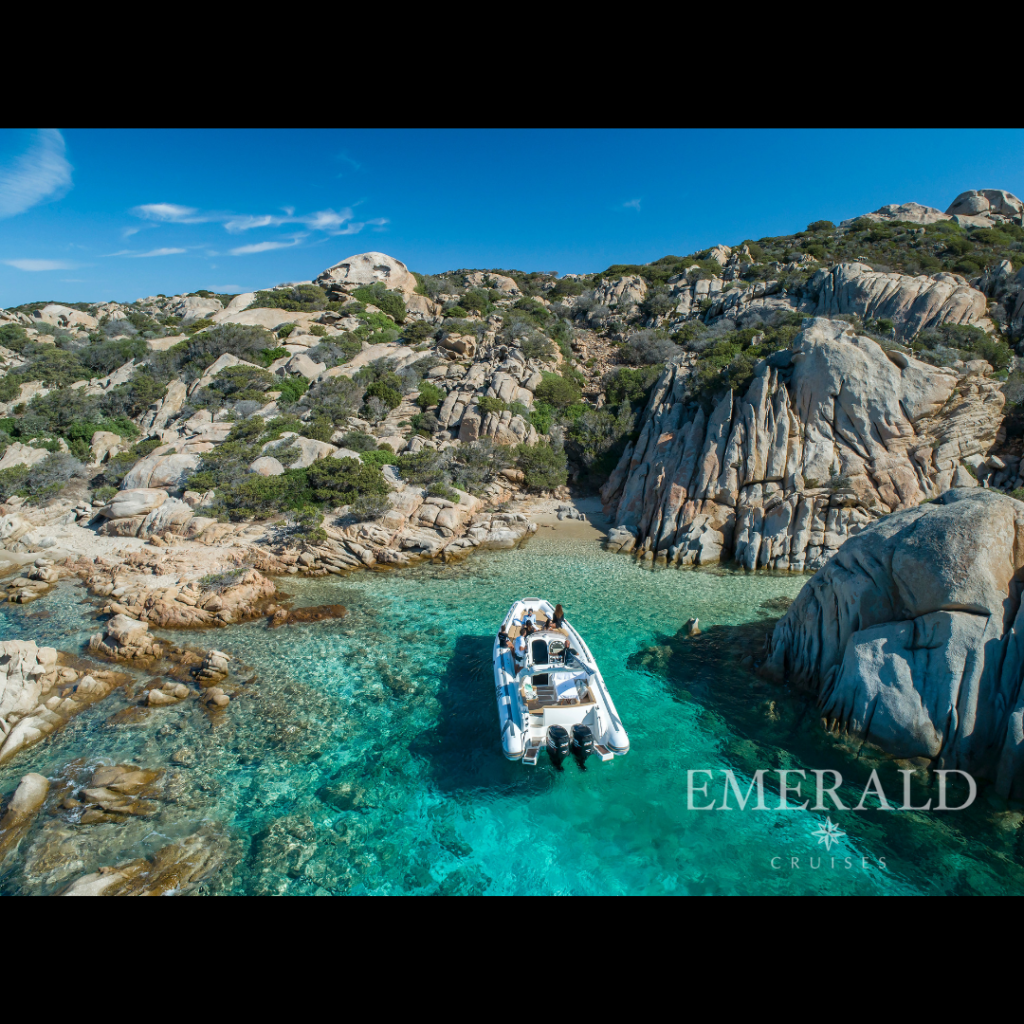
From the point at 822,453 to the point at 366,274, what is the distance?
167 ft

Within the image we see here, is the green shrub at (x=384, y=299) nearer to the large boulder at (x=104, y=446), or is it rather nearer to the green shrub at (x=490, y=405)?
the green shrub at (x=490, y=405)

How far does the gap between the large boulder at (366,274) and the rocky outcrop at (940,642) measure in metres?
54.5

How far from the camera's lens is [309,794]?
9.26m

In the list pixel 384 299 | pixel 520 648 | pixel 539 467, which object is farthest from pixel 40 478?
pixel 384 299

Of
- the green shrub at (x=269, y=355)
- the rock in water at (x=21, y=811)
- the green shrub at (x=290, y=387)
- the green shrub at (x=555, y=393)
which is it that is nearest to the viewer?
the rock in water at (x=21, y=811)

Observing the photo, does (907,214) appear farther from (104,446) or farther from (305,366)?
(104,446)

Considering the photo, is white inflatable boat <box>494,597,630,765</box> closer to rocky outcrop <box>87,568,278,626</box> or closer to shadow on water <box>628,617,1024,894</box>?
shadow on water <box>628,617,1024,894</box>

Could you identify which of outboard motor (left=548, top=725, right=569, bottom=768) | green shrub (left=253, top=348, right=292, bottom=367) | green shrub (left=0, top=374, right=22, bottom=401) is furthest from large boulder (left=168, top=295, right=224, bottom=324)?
outboard motor (left=548, top=725, right=569, bottom=768)

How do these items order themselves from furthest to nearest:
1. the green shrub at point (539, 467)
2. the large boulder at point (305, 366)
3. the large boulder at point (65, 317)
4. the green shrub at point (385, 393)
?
the large boulder at point (65, 317), the large boulder at point (305, 366), the green shrub at point (385, 393), the green shrub at point (539, 467)

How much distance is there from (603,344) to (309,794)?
41.4 m

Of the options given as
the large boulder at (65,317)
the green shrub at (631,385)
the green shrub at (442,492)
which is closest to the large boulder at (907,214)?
the green shrub at (631,385)

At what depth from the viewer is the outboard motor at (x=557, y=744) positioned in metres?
9.34
